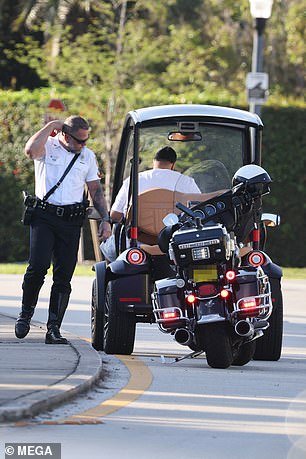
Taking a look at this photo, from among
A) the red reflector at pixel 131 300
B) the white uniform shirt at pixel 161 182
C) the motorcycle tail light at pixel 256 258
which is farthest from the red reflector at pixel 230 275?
the white uniform shirt at pixel 161 182

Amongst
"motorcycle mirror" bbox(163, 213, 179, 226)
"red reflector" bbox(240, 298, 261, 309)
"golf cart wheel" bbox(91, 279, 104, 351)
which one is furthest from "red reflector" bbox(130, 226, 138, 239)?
"red reflector" bbox(240, 298, 261, 309)

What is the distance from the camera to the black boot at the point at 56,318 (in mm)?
12086

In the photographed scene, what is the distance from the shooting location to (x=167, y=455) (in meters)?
7.21

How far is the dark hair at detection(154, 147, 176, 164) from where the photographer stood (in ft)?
40.7

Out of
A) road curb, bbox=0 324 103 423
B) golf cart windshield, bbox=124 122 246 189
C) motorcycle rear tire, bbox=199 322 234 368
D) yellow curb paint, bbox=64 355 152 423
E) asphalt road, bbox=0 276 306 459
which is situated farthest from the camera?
golf cart windshield, bbox=124 122 246 189

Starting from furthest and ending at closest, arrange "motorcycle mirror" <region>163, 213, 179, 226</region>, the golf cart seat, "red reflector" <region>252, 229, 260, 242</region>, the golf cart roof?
the golf cart seat
the golf cart roof
"red reflector" <region>252, 229, 260, 242</region>
"motorcycle mirror" <region>163, 213, 179, 226</region>

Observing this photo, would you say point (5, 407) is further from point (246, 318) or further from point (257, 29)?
point (257, 29)

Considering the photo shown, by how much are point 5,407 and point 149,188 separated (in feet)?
14.7

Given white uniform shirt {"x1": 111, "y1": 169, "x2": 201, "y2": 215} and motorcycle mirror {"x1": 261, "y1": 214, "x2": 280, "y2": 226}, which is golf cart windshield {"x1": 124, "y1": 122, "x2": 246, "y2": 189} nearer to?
white uniform shirt {"x1": 111, "y1": 169, "x2": 201, "y2": 215}

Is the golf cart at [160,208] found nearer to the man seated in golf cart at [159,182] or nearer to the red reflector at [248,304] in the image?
the man seated in golf cart at [159,182]

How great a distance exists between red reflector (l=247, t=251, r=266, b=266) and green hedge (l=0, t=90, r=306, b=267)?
16.6 meters

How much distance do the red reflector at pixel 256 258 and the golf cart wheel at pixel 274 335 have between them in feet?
0.56

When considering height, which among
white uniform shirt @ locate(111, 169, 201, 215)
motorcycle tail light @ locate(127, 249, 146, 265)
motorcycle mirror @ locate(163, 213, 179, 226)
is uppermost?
white uniform shirt @ locate(111, 169, 201, 215)

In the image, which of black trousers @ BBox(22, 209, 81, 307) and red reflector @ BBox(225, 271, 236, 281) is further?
black trousers @ BBox(22, 209, 81, 307)
